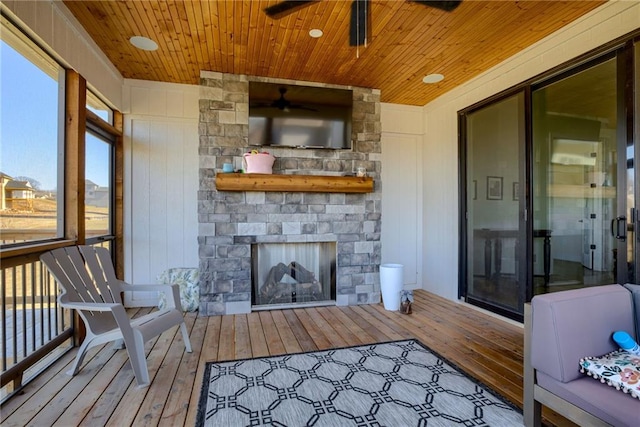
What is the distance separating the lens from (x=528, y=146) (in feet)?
10.5

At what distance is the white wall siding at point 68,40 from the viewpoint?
208 centimetres

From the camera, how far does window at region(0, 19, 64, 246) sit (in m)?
2.07

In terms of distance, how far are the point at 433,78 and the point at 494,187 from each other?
156cm

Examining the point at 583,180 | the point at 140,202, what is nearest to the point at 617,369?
the point at 583,180

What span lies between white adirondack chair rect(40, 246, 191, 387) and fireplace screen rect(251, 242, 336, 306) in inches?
52.1

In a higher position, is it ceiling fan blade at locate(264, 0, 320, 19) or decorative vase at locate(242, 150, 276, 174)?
ceiling fan blade at locate(264, 0, 320, 19)

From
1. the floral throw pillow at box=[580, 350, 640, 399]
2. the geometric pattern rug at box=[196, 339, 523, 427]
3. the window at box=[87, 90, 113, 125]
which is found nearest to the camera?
the floral throw pillow at box=[580, 350, 640, 399]

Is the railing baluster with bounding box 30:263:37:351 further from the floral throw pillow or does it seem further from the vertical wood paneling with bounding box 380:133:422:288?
the vertical wood paneling with bounding box 380:133:422:288

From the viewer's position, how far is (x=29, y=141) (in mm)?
2322

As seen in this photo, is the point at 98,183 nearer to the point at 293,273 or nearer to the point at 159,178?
the point at 159,178

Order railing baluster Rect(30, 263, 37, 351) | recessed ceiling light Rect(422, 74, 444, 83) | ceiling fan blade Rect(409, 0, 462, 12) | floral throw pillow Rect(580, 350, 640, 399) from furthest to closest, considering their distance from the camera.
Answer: recessed ceiling light Rect(422, 74, 444, 83)
railing baluster Rect(30, 263, 37, 351)
ceiling fan blade Rect(409, 0, 462, 12)
floral throw pillow Rect(580, 350, 640, 399)

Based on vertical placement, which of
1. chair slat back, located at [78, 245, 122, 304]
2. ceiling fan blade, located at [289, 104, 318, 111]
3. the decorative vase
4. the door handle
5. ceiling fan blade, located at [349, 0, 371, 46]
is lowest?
chair slat back, located at [78, 245, 122, 304]

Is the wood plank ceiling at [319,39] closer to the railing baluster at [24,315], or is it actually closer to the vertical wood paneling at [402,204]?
the vertical wood paneling at [402,204]

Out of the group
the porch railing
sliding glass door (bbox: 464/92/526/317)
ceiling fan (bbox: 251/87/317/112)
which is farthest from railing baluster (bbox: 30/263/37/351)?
sliding glass door (bbox: 464/92/526/317)
